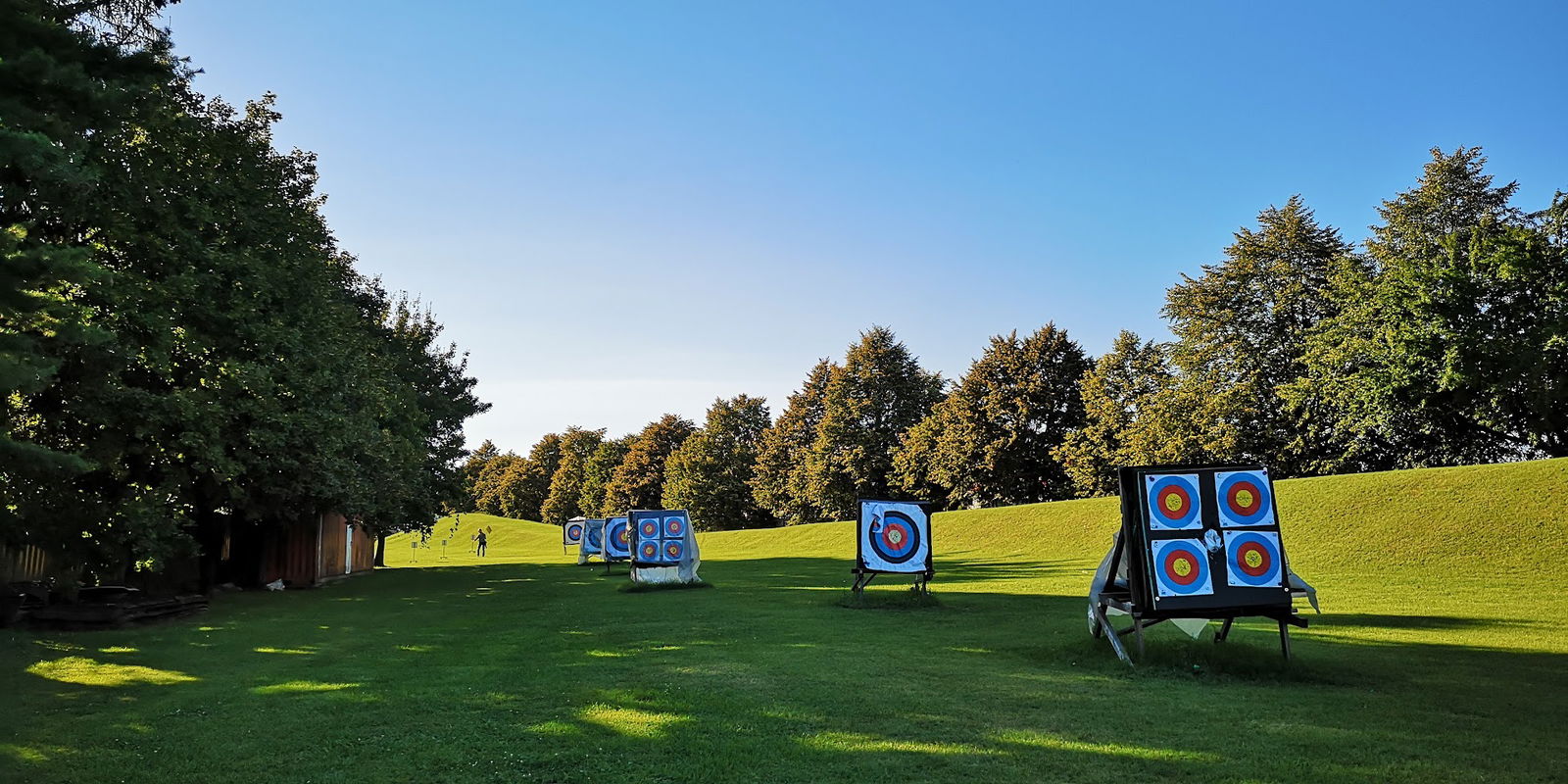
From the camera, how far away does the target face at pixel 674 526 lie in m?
23.8

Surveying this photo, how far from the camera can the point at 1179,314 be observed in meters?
45.8

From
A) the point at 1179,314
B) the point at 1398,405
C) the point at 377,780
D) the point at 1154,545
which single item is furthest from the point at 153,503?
the point at 1179,314

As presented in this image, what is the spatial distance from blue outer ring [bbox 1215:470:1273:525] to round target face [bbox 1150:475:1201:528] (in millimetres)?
329

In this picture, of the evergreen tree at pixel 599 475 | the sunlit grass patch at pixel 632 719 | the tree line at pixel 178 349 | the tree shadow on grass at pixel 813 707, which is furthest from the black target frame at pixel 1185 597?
the evergreen tree at pixel 599 475

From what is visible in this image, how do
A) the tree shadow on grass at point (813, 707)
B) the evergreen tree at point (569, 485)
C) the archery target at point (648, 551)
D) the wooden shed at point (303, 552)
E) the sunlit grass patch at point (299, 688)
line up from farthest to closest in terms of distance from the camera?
the evergreen tree at point (569, 485) → the wooden shed at point (303, 552) → the archery target at point (648, 551) → the sunlit grass patch at point (299, 688) → the tree shadow on grass at point (813, 707)

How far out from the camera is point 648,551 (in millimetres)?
23516

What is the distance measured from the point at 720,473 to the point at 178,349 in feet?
196

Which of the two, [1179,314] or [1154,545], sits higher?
[1179,314]

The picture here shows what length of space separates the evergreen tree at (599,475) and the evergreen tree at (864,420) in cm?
3877

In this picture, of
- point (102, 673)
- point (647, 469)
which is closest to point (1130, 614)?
point (102, 673)

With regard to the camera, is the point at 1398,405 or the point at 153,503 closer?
the point at 153,503

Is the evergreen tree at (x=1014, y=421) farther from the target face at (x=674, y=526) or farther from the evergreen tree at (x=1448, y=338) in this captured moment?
the target face at (x=674, y=526)

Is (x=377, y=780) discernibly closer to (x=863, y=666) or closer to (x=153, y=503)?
(x=863, y=666)

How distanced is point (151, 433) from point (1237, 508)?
61.3 ft
